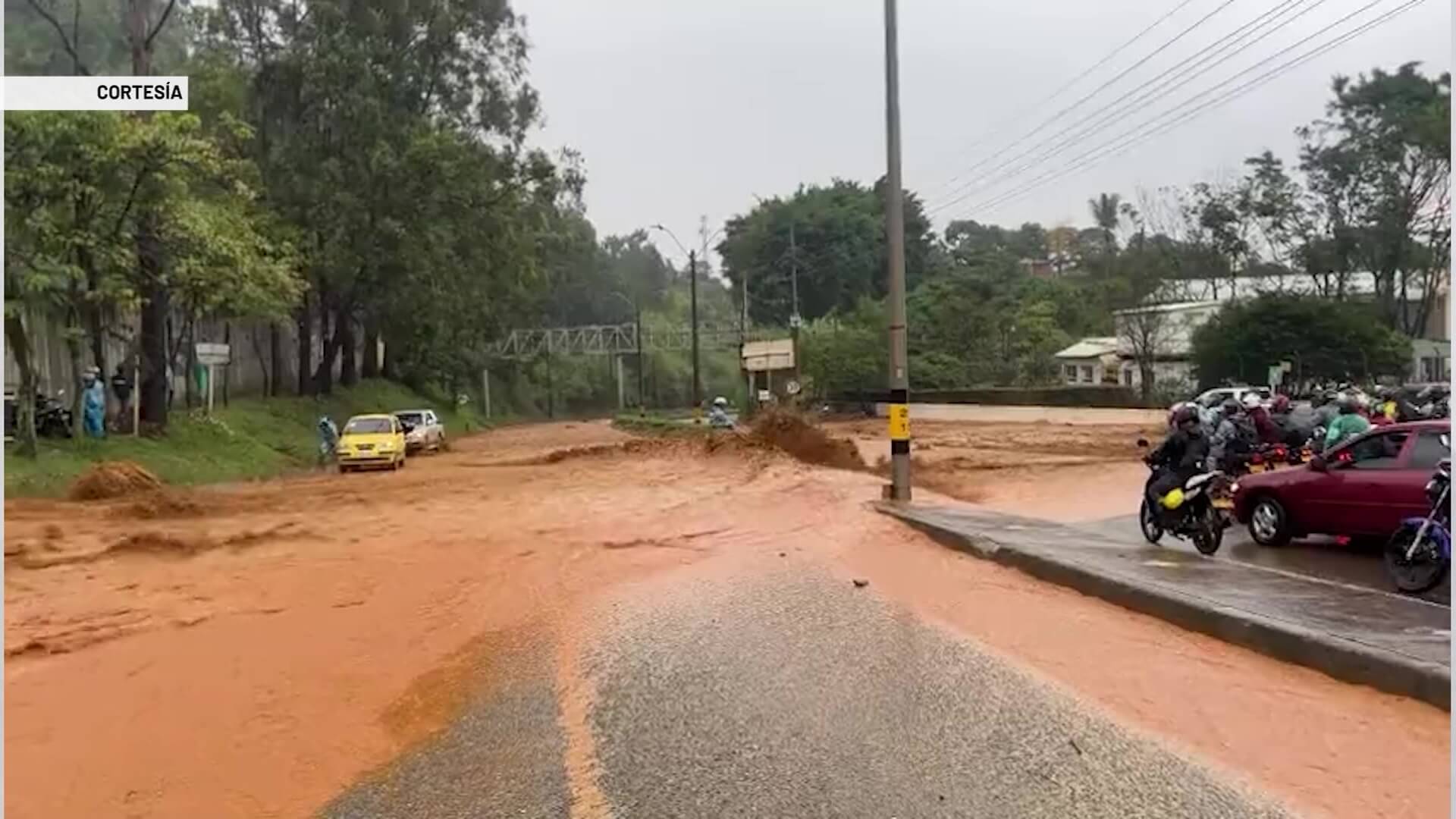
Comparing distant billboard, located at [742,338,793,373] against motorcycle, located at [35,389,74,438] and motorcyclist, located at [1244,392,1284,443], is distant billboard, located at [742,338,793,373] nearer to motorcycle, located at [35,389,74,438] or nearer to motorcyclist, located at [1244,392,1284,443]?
motorcycle, located at [35,389,74,438]

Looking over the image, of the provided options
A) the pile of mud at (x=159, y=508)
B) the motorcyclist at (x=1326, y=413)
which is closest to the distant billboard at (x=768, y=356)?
the motorcyclist at (x=1326, y=413)

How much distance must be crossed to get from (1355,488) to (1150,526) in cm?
217

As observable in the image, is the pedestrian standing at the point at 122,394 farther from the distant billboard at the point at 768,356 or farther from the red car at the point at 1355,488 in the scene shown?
the distant billboard at the point at 768,356

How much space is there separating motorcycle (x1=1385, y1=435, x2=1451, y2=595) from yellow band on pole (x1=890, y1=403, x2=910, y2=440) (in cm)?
838

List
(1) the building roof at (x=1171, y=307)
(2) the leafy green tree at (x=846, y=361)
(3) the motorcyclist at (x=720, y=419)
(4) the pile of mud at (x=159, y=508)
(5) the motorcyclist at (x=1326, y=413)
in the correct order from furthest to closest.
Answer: (2) the leafy green tree at (x=846, y=361)
(1) the building roof at (x=1171, y=307)
(3) the motorcyclist at (x=720, y=419)
(5) the motorcyclist at (x=1326, y=413)
(4) the pile of mud at (x=159, y=508)

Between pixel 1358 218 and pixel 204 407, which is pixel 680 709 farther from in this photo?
pixel 1358 218

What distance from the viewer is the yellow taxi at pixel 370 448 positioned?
31.5 meters

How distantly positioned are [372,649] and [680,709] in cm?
351

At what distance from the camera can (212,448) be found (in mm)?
32094

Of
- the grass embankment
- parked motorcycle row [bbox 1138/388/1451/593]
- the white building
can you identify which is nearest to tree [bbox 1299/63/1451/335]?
the white building

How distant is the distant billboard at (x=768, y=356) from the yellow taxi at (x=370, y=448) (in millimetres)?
22570

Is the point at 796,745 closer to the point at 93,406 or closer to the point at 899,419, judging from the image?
the point at 899,419

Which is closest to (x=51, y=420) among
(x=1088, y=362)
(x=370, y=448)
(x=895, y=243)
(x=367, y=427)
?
(x=370, y=448)

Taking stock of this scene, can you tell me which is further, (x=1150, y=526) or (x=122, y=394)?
(x=122, y=394)
